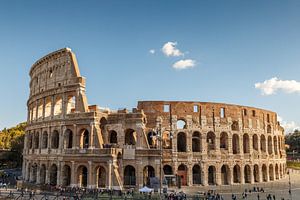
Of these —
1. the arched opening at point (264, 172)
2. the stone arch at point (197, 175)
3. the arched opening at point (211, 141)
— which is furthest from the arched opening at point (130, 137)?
the arched opening at point (264, 172)

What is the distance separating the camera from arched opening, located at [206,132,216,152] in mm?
39584

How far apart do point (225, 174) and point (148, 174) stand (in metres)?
11.6

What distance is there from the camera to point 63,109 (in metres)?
37.1

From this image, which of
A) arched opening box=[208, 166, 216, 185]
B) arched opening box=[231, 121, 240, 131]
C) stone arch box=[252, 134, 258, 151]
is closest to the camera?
arched opening box=[208, 166, 216, 185]

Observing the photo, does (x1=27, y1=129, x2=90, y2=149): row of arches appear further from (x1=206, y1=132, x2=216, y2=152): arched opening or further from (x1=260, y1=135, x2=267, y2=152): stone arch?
(x1=260, y1=135, x2=267, y2=152): stone arch

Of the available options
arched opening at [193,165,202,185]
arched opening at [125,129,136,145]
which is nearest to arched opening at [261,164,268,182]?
arched opening at [193,165,202,185]

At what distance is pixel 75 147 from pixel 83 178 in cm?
501

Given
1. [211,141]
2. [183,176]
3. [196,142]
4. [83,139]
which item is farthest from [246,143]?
[83,139]

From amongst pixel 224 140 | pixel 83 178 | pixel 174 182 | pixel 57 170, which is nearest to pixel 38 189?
pixel 57 170

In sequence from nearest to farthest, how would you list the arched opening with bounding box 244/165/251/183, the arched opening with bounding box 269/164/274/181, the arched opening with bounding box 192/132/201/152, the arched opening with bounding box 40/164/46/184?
the arched opening with bounding box 192/132/201/152 < the arched opening with bounding box 40/164/46/184 < the arched opening with bounding box 244/165/251/183 < the arched opening with bounding box 269/164/274/181

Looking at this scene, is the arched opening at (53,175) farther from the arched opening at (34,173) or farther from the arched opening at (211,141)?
the arched opening at (211,141)

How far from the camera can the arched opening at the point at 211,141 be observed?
3958 centimetres

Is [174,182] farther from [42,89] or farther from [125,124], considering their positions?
[42,89]

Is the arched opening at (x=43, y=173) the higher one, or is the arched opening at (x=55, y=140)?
the arched opening at (x=55, y=140)
